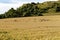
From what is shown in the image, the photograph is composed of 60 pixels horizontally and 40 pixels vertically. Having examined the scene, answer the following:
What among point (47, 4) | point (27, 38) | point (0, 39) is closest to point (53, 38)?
point (27, 38)

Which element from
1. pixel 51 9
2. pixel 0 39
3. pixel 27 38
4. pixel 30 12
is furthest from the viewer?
pixel 51 9

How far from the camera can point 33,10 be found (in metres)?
55.1

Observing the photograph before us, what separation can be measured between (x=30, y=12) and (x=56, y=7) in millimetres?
6319

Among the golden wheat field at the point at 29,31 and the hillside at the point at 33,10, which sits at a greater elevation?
the golden wheat field at the point at 29,31

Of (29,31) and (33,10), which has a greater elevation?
(29,31)

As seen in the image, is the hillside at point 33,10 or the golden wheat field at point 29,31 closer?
the golden wheat field at point 29,31

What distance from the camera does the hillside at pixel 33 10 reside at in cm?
4978

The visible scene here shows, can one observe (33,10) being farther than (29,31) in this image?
Yes

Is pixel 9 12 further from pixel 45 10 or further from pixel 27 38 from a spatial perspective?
pixel 27 38

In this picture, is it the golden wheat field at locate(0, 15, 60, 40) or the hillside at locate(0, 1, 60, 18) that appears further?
the hillside at locate(0, 1, 60, 18)

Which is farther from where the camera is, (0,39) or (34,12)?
(34,12)

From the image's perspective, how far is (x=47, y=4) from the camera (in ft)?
199

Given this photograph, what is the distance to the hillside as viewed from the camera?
49781mm

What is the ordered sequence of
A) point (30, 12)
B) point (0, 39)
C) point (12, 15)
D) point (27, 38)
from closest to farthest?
point (0, 39) → point (27, 38) → point (12, 15) → point (30, 12)
